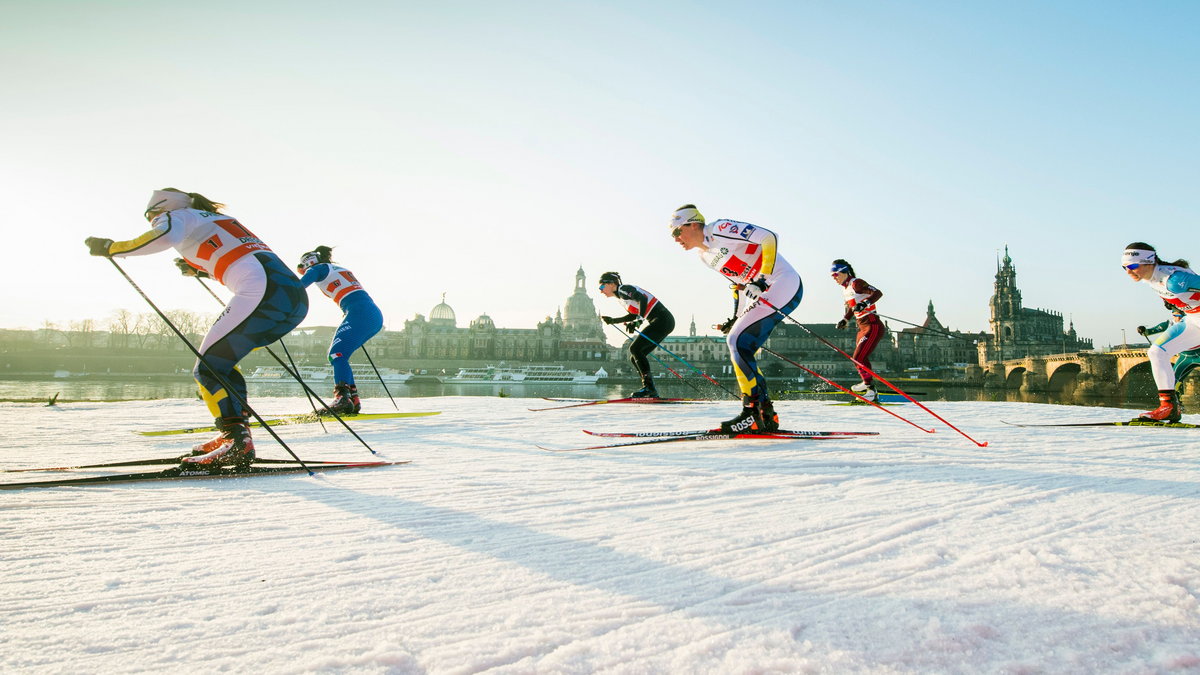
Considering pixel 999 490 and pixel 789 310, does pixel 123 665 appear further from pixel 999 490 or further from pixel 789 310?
pixel 789 310

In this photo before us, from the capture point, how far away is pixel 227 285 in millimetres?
4391

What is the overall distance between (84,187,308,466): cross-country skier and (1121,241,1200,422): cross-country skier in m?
8.96

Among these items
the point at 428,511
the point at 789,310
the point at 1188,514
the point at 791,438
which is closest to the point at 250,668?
the point at 428,511

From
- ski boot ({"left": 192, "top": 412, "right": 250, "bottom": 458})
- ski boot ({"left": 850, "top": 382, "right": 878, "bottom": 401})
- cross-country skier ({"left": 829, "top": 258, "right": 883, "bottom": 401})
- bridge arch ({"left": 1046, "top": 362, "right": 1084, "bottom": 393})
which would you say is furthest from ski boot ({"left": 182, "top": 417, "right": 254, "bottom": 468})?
bridge arch ({"left": 1046, "top": 362, "right": 1084, "bottom": 393})

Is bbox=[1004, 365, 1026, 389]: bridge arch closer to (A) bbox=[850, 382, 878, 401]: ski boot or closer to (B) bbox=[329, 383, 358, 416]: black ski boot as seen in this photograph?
(A) bbox=[850, 382, 878, 401]: ski boot

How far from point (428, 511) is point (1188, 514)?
3300 millimetres

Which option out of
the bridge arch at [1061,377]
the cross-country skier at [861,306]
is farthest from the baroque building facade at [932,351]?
the cross-country skier at [861,306]

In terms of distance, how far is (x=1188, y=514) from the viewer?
2461 millimetres

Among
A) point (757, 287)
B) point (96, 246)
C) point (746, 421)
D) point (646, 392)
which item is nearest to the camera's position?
point (96, 246)

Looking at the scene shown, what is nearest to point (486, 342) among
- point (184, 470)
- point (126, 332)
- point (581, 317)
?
point (581, 317)

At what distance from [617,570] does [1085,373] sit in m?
69.4

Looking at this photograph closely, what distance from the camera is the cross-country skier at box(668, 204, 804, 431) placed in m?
5.29

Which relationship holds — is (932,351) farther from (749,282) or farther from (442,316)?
(749,282)

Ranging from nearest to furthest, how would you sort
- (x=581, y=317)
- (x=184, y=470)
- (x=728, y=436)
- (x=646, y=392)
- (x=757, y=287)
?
(x=184, y=470)
(x=728, y=436)
(x=757, y=287)
(x=646, y=392)
(x=581, y=317)
